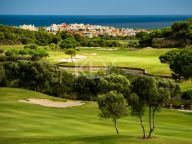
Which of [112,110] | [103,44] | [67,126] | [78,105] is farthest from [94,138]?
[103,44]

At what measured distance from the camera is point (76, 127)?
117 feet

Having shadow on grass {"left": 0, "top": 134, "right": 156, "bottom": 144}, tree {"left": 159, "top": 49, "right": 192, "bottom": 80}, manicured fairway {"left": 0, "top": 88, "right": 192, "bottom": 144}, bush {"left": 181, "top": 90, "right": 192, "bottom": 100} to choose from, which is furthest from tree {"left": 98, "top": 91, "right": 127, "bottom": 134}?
tree {"left": 159, "top": 49, "right": 192, "bottom": 80}

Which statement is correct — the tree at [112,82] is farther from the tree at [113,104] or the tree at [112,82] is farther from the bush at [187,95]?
the tree at [113,104]

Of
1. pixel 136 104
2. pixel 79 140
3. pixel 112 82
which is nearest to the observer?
pixel 136 104

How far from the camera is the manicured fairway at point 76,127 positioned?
93.3 ft

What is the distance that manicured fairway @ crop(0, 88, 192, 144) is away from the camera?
2844cm

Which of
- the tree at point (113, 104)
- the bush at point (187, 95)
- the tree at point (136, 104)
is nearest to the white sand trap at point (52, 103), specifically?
the bush at point (187, 95)

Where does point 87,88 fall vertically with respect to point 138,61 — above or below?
above

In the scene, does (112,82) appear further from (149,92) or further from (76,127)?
(149,92)

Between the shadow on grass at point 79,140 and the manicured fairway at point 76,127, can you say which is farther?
the manicured fairway at point 76,127

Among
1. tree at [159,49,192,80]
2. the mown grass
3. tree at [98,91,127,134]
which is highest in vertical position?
tree at [98,91,127,134]

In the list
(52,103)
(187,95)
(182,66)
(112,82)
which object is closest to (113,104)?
(52,103)

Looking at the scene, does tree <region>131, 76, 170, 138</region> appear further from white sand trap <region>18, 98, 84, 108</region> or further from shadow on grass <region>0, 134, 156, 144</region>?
white sand trap <region>18, 98, 84, 108</region>

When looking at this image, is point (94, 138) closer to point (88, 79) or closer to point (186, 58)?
point (88, 79)
